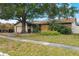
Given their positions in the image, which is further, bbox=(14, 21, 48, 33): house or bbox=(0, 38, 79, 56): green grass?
bbox=(14, 21, 48, 33): house

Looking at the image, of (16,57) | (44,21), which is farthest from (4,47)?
(44,21)

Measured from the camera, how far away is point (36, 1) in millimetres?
4562

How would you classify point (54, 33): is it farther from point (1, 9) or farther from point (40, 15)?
point (1, 9)

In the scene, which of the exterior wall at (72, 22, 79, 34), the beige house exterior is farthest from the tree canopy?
the exterior wall at (72, 22, 79, 34)

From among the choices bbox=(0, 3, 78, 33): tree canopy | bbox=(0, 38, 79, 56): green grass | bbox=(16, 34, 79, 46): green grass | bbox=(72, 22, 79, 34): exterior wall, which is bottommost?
bbox=(0, 38, 79, 56): green grass

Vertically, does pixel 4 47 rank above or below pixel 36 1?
below

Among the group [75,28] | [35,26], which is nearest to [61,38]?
[75,28]

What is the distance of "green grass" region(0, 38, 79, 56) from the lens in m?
4.46

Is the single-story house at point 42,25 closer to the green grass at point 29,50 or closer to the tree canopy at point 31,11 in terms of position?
the tree canopy at point 31,11

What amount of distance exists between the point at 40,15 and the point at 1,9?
525mm

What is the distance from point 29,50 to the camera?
453 centimetres

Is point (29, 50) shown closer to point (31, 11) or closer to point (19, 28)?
point (19, 28)

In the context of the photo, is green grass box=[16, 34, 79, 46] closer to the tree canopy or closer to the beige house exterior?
the beige house exterior

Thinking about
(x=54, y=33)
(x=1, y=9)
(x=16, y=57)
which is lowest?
(x=16, y=57)
